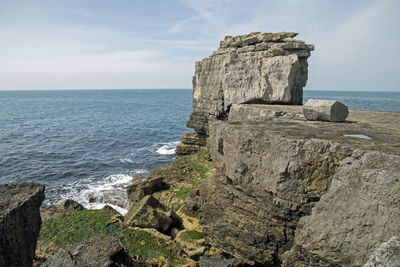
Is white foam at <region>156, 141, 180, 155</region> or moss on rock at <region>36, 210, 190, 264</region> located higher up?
moss on rock at <region>36, 210, 190, 264</region>

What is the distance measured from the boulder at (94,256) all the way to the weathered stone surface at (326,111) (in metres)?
7.07

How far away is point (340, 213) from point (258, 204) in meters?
2.25

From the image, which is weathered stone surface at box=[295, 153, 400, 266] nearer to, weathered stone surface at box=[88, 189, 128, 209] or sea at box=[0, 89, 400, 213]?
sea at box=[0, 89, 400, 213]

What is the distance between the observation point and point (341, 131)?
7.49m

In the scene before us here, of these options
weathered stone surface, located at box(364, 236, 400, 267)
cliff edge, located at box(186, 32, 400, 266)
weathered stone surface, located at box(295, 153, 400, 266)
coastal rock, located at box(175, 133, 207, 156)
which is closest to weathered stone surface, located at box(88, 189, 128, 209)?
coastal rock, located at box(175, 133, 207, 156)

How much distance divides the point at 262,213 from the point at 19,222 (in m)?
5.42

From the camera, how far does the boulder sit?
18.7ft

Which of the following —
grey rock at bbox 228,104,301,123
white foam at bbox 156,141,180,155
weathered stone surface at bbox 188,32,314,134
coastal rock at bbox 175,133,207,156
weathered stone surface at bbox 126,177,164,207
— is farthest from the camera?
white foam at bbox 156,141,180,155

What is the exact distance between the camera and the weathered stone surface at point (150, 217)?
398 inches

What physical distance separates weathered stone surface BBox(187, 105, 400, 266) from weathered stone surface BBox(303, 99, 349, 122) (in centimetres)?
40

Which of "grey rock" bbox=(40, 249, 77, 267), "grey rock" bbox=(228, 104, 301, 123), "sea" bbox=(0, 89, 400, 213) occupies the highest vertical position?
"grey rock" bbox=(228, 104, 301, 123)

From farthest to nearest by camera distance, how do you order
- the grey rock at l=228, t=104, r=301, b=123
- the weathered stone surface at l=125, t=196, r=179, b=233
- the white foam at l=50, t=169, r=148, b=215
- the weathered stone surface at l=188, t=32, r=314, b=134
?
the white foam at l=50, t=169, r=148, b=215, the weathered stone surface at l=188, t=32, r=314, b=134, the grey rock at l=228, t=104, r=301, b=123, the weathered stone surface at l=125, t=196, r=179, b=233

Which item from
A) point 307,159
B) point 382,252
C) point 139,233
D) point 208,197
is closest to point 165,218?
point 139,233

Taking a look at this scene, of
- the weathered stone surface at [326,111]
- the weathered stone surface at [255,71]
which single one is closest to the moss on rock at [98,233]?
the weathered stone surface at [326,111]
